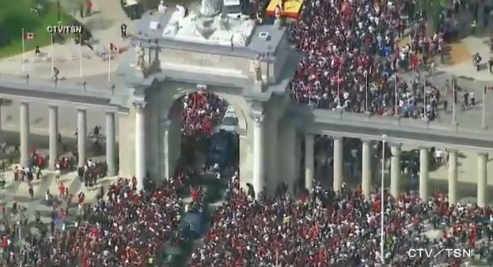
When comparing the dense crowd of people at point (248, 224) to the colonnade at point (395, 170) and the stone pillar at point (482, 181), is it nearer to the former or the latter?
the colonnade at point (395, 170)

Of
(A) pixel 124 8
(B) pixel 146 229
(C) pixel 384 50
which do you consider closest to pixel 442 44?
(C) pixel 384 50

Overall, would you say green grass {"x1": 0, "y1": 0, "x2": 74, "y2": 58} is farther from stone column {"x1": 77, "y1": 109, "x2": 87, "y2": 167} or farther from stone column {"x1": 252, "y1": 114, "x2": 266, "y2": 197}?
stone column {"x1": 252, "y1": 114, "x2": 266, "y2": 197}

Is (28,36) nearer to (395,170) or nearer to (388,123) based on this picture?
(388,123)

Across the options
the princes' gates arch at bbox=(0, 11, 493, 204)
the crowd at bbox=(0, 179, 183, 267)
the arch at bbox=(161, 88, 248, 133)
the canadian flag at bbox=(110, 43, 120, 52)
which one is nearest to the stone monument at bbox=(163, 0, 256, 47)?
the princes' gates arch at bbox=(0, 11, 493, 204)

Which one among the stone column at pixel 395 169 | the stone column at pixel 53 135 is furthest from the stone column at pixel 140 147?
the stone column at pixel 395 169

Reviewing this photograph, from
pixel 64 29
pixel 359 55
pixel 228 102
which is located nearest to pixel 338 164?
pixel 228 102
